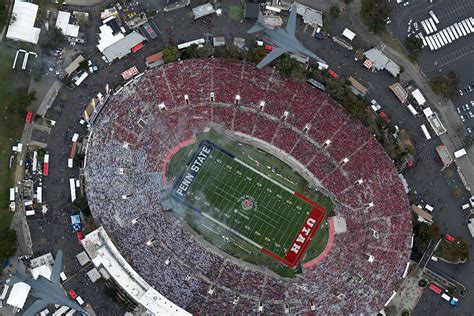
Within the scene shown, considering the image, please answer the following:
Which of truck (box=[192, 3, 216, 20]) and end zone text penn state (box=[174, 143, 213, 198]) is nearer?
end zone text penn state (box=[174, 143, 213, 198])

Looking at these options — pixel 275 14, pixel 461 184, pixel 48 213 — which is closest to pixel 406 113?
pixel 461 184

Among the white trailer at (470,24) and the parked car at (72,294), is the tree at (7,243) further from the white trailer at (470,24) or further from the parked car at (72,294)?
the white trailer at (470,24)

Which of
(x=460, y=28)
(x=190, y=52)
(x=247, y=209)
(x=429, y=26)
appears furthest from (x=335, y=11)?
(x=247, y=209)

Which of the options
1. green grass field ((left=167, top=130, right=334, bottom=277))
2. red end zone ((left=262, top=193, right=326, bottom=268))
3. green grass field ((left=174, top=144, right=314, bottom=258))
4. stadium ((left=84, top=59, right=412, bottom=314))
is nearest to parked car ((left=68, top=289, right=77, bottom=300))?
stadium ((left=84, top=59, right=412, bottom=314))

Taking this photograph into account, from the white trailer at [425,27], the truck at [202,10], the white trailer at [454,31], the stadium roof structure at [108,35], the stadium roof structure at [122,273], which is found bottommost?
the stadium roof structure at [122,273]

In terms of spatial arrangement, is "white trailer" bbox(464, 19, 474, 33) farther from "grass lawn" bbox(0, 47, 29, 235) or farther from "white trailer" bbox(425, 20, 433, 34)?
"grass lawn" bbox(0, 47, 29, 235)

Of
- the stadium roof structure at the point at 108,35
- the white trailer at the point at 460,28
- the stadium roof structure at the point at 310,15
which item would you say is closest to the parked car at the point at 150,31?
the stadium roof structure at the point at 108,35

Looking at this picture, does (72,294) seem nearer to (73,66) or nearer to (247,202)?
(247,202)

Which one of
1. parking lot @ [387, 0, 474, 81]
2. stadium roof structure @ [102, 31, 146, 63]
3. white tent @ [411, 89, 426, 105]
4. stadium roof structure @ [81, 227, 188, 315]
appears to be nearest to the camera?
stadium roof structure @ [81, 227, 188, 315]
